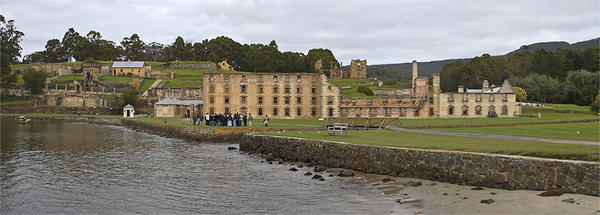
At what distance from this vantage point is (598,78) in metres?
87.1

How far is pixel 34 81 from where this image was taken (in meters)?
99.9

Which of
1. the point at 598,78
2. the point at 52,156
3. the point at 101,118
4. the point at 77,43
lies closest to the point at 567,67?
the point at 598,78

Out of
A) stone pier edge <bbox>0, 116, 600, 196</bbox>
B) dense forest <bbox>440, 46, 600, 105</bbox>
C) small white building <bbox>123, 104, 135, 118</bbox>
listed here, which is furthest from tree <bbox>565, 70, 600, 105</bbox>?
small white building <bbox>123, 104, 135, 118</bbox>

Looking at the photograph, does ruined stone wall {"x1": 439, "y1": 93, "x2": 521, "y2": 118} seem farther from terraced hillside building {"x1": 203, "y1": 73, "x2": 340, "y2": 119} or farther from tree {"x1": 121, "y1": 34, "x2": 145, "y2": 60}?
tree {"x1": 121, "y1": 34, "x2": 145, "y2": 60}

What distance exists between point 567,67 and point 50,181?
113745 mm

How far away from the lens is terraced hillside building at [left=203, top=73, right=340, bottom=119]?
2596 inches

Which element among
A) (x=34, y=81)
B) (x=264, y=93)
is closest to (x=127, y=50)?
(x=34, y=81)

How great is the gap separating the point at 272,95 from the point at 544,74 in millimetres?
67694

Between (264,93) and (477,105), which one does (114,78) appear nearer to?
(264,93)

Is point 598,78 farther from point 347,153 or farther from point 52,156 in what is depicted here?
point 52,156

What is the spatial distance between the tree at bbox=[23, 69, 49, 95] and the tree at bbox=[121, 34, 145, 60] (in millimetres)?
73668

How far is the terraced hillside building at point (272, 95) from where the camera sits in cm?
6594

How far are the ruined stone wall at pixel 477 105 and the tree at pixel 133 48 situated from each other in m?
138

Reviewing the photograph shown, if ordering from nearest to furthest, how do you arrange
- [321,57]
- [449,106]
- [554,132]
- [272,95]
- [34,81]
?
1. [554,132]
2. [272,95]
3. [449,106]
4. [34,81]
5. [321,57]
